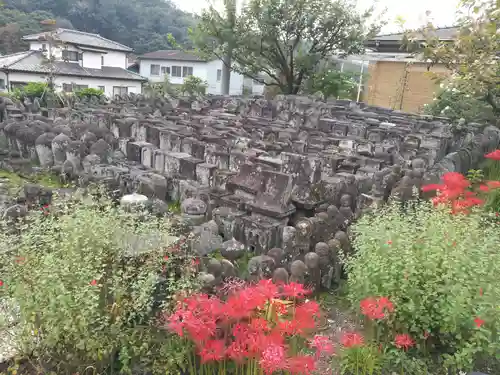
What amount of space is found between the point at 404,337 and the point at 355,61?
22.2 metres

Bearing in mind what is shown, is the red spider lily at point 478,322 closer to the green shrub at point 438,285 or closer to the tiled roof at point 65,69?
the green shrub at point 438,285

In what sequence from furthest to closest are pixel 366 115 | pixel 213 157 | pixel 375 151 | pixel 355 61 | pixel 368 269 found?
pixel 355 61 → pixel 366 115 → pixel 375 151 → pixel 213 157 → pixel 368 269

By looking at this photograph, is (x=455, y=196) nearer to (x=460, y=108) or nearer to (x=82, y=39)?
(x=460, y=108)

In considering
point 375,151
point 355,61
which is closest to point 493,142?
point 375,151

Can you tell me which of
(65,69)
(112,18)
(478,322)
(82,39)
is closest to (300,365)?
(478,322)

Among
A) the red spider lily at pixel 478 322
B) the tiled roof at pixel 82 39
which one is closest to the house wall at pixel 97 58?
the tiled roof at pixel 82 39

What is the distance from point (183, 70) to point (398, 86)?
18.9 metres

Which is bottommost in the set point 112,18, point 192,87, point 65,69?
point 192,87

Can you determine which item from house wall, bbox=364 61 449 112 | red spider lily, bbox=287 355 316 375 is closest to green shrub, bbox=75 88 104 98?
house wall, bbox=364 61 449 112

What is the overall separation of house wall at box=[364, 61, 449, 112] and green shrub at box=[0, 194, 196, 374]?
18.5 metres

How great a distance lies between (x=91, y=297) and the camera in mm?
2494

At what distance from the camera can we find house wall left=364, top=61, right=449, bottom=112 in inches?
765

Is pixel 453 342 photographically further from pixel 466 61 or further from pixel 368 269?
pixel 466 61

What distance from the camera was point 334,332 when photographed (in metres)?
3.65
